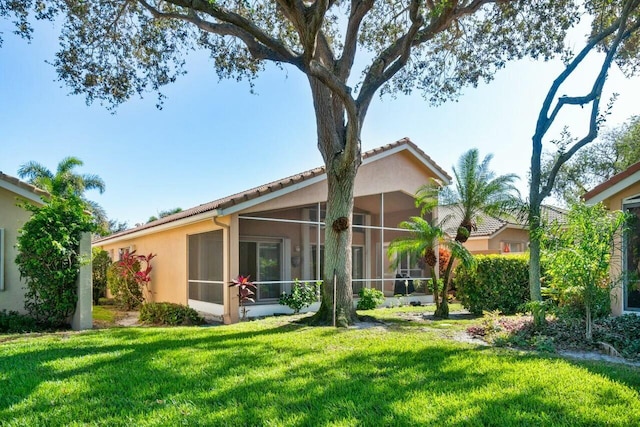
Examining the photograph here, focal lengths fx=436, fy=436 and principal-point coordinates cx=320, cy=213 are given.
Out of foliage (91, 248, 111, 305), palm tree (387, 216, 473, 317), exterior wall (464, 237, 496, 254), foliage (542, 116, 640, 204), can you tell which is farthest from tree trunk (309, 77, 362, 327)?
foliage (542, 116, 640, 204)

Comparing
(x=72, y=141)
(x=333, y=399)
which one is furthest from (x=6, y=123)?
(x=333, y=399)

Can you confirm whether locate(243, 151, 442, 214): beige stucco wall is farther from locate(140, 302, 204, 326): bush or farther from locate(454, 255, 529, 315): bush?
locate(454, 255, 529, 315): bush

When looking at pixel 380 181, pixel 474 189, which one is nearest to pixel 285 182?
pixel 380 181

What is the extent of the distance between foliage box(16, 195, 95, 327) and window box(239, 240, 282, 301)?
5767mm

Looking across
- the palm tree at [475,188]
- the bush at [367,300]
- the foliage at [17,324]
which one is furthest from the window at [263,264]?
the palm tree at [475,188]

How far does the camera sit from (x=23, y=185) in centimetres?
1107

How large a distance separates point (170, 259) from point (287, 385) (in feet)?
39.7

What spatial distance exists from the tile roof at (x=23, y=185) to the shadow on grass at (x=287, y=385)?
478 cm

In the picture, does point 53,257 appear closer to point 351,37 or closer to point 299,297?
point 299,297

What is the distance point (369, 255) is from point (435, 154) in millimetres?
4984

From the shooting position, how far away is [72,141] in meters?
22.8

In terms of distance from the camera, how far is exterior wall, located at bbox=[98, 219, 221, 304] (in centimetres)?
1505

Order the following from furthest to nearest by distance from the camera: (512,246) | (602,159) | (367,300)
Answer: (602,159)
(512,246)
(367,300)

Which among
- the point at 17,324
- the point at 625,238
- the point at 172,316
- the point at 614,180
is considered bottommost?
the point at 172,316
